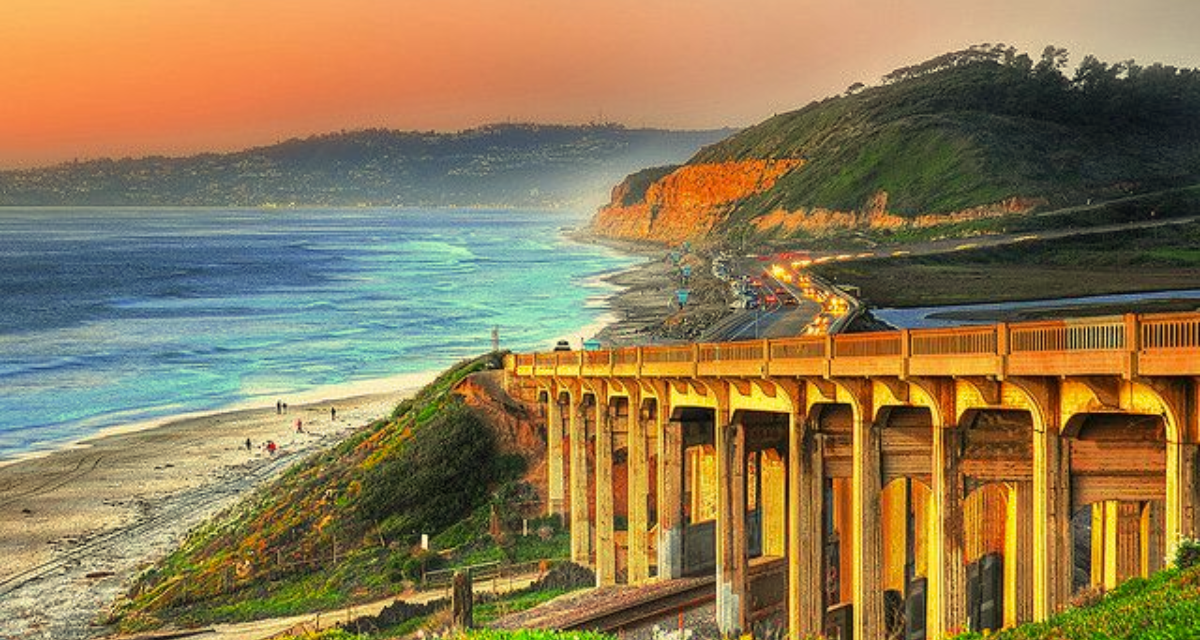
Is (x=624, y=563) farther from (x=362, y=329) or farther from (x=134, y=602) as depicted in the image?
(x=362, y=329)

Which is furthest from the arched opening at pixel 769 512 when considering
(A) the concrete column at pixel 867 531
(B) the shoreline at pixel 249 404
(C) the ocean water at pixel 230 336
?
(C) the ocean water at pixel 230 336

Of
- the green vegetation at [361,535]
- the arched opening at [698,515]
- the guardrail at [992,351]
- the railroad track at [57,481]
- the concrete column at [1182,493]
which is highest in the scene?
the guardrail at [992,351]

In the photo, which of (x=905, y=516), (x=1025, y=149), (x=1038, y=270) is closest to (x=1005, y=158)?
(x=1025, y=149)

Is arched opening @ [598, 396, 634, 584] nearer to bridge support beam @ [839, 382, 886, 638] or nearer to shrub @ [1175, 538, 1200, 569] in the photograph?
bridge support beam @ [839, 382, 886, 638]

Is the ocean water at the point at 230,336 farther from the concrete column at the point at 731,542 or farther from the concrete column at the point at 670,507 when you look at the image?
the concrete column at the point at 731,542

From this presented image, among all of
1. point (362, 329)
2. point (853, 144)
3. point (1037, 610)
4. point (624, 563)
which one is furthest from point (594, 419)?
point (853, 144)

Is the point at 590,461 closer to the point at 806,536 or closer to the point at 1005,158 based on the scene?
the point at 806,536

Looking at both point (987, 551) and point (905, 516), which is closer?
point (987, 551)
